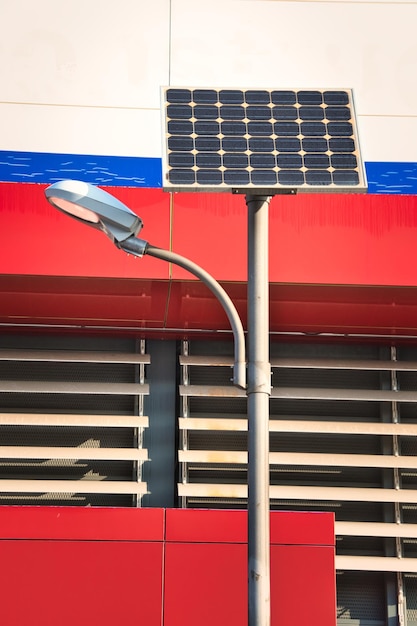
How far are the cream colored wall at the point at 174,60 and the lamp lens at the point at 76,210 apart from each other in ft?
15.3

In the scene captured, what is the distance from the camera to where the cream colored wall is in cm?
1137

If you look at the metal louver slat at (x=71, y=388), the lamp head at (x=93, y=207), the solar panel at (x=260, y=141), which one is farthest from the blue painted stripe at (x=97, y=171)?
the lamp head at (x=93, y=207)

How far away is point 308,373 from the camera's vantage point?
11.9 meters

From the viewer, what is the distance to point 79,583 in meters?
9.70

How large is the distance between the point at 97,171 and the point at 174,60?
69.2 inches

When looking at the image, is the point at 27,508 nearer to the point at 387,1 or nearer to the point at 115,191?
the point at 115,191

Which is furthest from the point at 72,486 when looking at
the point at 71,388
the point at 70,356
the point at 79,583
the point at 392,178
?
the point at 392,178

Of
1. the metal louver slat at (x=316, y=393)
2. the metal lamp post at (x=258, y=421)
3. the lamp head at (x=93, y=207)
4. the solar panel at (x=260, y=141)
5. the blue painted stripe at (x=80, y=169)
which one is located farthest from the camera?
the metal louver slat at (x=316, y=393)

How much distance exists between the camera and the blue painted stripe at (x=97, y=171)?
10992 mm

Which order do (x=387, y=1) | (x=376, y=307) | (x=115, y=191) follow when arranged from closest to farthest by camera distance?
1. (x=115, y=191)
2. (x=376, y=307)
3. (x=387, y=1)

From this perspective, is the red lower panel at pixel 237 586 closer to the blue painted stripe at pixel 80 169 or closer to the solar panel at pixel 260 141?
the blue painted stripe at pixel 80 169

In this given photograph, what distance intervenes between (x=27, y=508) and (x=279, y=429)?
9.87ft

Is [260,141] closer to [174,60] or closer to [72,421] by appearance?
[174,60]

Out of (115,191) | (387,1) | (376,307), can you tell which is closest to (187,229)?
(115,191)
